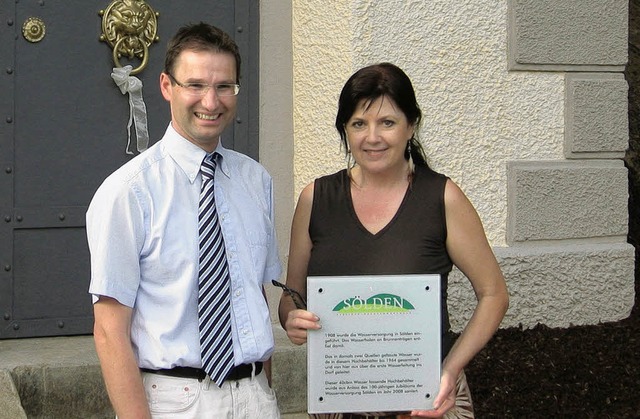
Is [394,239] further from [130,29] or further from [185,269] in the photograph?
[130,29]

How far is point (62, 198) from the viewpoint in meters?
5.26

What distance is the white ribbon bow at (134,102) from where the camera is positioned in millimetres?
5293

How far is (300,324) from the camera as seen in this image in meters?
2.85

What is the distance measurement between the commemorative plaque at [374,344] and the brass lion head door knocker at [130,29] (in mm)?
2842

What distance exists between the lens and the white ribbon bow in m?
5.29

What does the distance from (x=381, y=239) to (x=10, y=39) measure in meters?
2.83

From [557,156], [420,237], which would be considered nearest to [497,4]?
[557,156]

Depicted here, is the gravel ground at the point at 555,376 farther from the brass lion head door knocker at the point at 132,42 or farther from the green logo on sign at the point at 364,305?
the brass lion head door knocker at the point at 132,42

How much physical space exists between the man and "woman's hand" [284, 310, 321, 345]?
0.08 metres

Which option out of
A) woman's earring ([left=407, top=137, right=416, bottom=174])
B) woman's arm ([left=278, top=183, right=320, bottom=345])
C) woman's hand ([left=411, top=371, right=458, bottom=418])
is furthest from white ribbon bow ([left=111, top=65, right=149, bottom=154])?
woman's hand ([left=411, top=371, right=458, bottom=418])

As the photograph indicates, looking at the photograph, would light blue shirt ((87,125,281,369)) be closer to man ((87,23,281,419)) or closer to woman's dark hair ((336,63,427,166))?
man ((87,23,281,419))

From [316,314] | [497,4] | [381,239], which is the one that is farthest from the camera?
[497,4]

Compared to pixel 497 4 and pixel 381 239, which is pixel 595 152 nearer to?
pixel 497 4

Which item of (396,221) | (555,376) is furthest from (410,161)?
(555,376)
